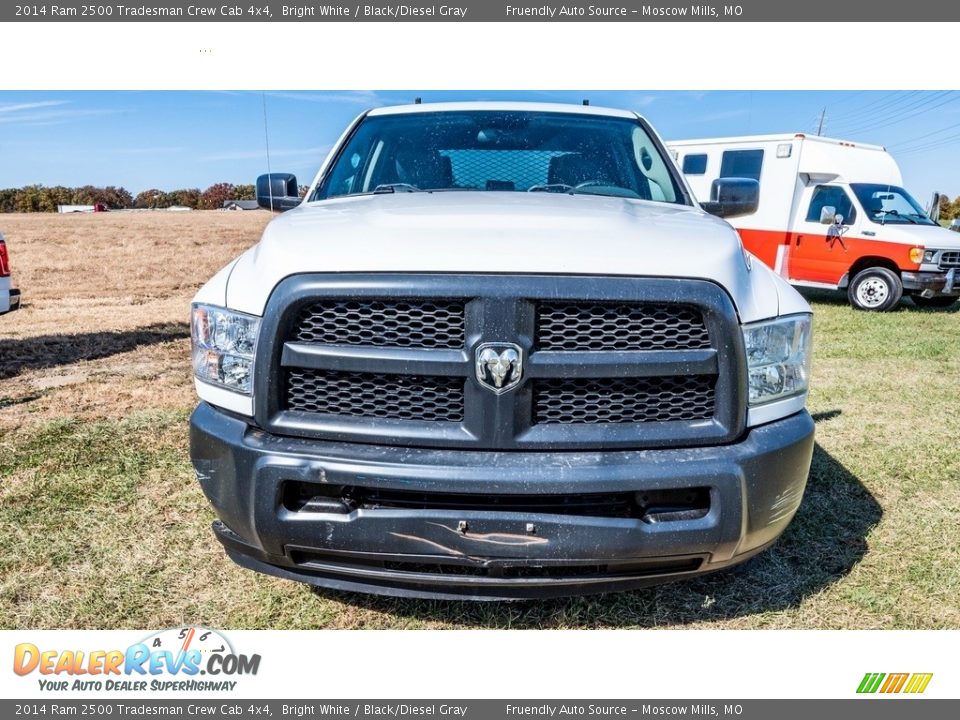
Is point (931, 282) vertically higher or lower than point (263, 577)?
lower

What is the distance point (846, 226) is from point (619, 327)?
37.6 feet

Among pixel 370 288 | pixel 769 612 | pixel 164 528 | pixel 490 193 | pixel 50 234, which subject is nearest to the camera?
pixel 370 288

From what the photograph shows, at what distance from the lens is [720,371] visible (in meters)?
2.10

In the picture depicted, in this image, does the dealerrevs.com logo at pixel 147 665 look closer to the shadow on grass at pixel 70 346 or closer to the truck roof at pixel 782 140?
the shadow on grass at pixel 70 346

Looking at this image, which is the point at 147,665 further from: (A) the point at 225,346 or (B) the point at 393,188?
(B) the point at 393,188

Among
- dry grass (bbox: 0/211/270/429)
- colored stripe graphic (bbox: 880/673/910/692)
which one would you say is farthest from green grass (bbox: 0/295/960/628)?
dry grass (bbox: 0/211/270/429)

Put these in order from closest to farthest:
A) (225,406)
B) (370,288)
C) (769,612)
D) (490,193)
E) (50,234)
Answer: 1. (370,288)
2. (225,406)
3. (769,612)
4. (490,193)
5. (50,234)

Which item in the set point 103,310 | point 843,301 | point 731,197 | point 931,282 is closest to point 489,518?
point 731,197

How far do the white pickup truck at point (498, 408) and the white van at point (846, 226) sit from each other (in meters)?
10.5

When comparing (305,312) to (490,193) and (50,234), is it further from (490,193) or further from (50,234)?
(50,234)

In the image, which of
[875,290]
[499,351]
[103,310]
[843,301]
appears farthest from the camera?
[843,301]

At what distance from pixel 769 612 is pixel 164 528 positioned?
107 inches

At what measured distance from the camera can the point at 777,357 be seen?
2.24 m

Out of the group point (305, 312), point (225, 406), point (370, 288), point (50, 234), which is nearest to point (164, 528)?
point (225, 406)
